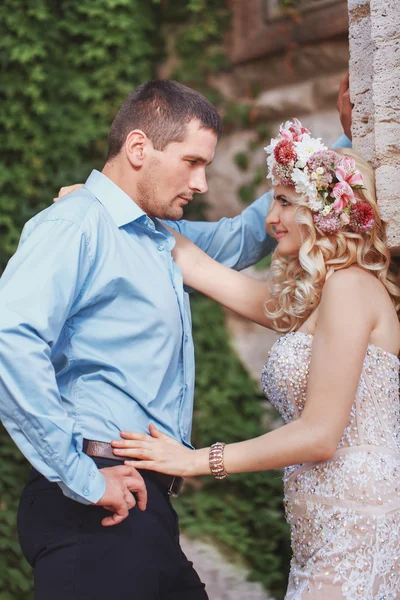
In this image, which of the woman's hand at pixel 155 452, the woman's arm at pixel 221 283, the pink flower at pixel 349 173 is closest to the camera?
the woman's hand at pixel 155 452

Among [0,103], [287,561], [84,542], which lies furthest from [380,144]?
[0,103]

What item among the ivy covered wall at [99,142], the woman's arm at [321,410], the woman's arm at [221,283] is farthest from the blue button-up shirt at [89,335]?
the ivy covered wall at [99,142]

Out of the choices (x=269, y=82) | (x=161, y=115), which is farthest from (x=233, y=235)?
(x=269, y=82)

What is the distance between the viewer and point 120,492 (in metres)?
2.34

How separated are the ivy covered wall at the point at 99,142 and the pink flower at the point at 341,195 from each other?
9.84ft

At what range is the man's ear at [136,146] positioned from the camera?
2691mm

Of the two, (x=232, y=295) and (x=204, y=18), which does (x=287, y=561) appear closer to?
(x=232, y=295)

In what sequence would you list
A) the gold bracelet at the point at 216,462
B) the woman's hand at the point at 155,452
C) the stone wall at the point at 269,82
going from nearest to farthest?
the woman's hand at the point at 155,452 < the gold bracelet at the point at 216,462 < the stone wall at the point at 269,82

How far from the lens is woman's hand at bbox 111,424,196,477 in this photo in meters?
2.42

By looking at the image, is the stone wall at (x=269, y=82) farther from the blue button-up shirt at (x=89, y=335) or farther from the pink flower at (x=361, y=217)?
the blue button-up shirt at (x=89, y=335)

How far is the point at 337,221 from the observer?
8.96 feet

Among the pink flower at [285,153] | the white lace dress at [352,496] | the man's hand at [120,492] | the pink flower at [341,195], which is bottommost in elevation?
the white lace dress at [352,496]

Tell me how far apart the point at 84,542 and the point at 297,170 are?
141 cm

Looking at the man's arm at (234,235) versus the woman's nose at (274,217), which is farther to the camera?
the man's arm at (234,235)
